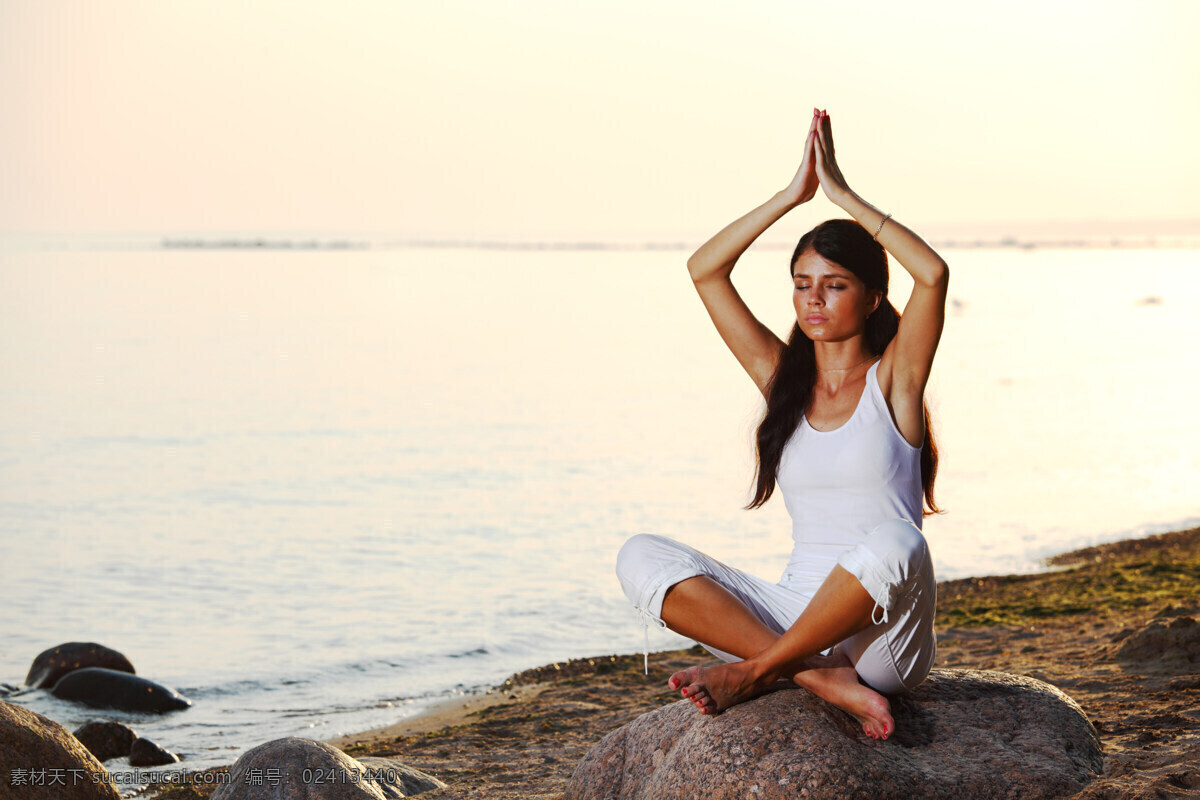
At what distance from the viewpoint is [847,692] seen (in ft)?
13.4

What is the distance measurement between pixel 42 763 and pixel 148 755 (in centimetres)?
154

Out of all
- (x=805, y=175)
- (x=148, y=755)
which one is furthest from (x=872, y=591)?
(x=148, y=755)

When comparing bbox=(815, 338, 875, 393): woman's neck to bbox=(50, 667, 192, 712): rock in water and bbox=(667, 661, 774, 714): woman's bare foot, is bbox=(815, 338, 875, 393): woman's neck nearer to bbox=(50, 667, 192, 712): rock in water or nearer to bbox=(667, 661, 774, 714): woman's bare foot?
bbox=(667, 661, 774, 714): woman's bare foot

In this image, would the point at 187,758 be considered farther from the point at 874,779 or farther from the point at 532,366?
the point at 532,366

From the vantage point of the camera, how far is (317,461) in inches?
623

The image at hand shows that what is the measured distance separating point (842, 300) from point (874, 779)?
1699 mm

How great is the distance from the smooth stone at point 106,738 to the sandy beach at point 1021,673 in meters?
1.17

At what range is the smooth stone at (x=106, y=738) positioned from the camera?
696 cm

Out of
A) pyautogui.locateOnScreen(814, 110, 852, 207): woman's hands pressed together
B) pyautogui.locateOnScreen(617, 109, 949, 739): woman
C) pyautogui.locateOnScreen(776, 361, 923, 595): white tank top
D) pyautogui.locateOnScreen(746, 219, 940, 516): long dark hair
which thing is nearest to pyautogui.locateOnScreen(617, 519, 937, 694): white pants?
pyautogui.locateOnScreen(617, 109, 949, 739): woman

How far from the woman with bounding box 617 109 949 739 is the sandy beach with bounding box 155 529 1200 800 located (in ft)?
3.04

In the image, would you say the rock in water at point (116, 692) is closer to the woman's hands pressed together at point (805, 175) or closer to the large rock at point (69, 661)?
the large rock at point (69, 661)

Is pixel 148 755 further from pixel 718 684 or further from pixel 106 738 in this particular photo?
pixel 718 684

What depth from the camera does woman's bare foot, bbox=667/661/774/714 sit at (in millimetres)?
4039

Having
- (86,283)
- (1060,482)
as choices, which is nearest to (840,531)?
(1060,482)
